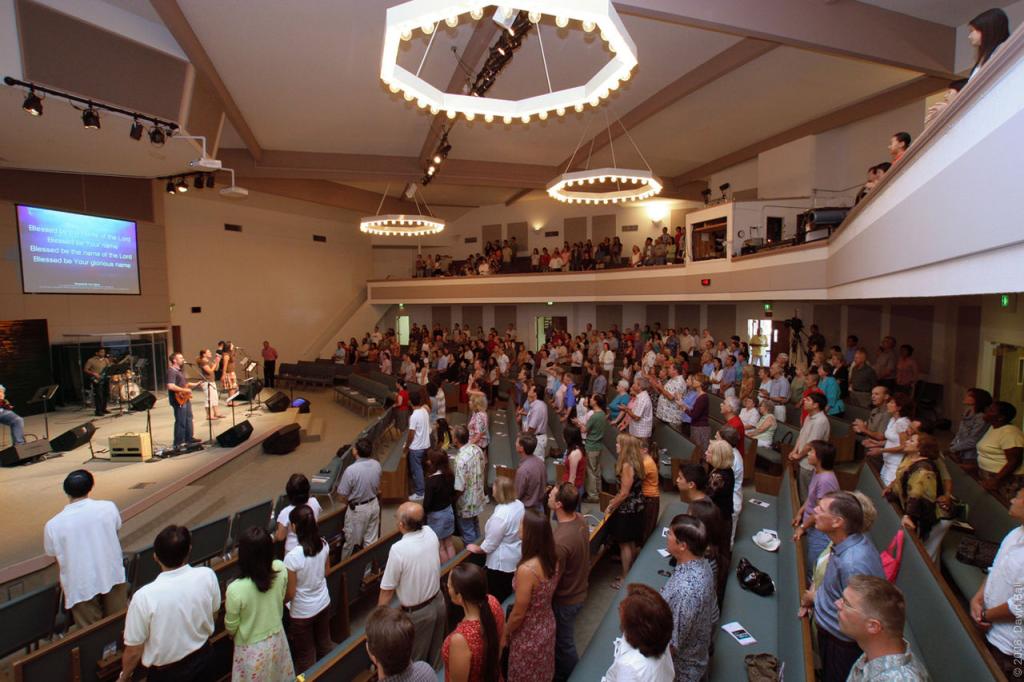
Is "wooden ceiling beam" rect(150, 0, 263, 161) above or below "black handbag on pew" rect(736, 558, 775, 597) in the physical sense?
above

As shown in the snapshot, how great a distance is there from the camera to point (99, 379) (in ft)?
34.5

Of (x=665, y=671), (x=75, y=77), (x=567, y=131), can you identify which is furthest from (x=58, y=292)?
(x=665, y=671)

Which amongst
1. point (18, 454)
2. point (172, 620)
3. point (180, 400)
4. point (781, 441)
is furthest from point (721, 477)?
point (18, 454)

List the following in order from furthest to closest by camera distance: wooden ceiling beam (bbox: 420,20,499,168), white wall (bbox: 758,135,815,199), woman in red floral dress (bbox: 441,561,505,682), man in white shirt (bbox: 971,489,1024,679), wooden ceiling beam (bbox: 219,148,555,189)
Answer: wooden ceiling beam (bbox: 219,148,555,189) < white wall (bbox: 758,135,815,199) < wooden ceiling beam (bbox: 420,20,499,168) < man in white shirt (bbox: 971,489,1024,679) < woman in red floral dress (bbox: 441,561,505,682)

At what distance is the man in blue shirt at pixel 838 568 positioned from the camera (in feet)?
8.41

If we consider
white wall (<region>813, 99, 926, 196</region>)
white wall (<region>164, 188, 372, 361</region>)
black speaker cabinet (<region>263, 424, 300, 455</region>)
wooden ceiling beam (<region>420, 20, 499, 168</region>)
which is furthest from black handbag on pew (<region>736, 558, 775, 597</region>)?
white wall (<region>164, 188, 372, 361</region>)

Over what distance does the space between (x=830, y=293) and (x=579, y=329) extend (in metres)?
A: 12.7

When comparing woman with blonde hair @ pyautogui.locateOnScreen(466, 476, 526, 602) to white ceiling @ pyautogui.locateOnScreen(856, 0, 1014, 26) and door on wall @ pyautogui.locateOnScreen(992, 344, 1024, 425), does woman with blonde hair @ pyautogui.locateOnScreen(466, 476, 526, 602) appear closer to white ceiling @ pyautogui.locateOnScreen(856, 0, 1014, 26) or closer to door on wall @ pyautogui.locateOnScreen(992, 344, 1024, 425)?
door on wall @ pyautogui.locateOnScreen(992, 344, 1024, 425)

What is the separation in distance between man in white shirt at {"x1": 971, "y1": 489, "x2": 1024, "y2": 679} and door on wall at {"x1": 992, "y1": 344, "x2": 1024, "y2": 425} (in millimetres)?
6550

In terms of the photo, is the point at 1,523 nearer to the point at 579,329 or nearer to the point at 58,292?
the point at 58,292

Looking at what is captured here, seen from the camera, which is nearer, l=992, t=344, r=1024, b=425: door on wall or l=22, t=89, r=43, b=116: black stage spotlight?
l=22, t=89, r=43, b=116: black stage spotlight

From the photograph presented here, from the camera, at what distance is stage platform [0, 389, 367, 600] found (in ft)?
17.5

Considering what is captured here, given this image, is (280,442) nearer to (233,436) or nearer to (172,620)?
(233,436)

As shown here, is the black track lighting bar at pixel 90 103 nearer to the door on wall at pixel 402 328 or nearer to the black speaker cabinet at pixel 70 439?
the black speaker cabinet at pixel 70 439
